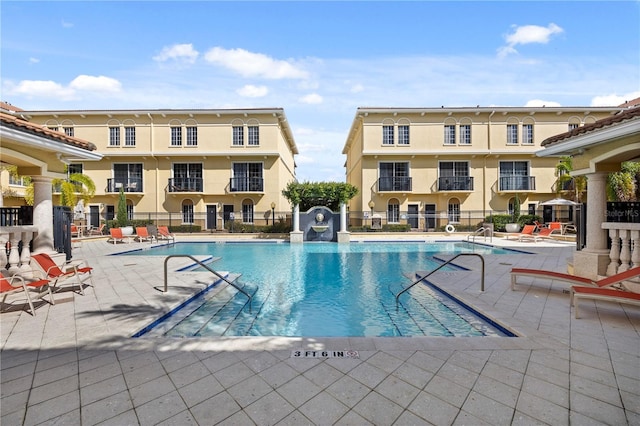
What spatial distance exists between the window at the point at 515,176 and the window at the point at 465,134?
10.9 feet

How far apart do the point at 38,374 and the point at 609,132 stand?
8.89 m

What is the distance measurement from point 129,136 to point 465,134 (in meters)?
27.0

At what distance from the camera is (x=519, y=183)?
24984mm

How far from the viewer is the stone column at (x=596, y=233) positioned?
253 inches

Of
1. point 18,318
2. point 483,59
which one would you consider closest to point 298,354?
point 18,318

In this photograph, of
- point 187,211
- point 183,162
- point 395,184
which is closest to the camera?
point 395,184

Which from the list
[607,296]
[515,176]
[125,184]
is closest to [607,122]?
[607,296]

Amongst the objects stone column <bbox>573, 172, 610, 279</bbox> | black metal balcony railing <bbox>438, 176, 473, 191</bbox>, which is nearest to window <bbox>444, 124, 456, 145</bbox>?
black metal balcony railing <bbox>438, 176, 473, 191</bbox>

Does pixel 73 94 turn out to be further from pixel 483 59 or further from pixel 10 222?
pixel 483 59

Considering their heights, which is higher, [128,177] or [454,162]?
[454,162]

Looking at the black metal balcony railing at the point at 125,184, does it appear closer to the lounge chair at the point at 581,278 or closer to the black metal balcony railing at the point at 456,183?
the black metal balcony railing at the point at 456,183

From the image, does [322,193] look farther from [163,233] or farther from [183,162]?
[183,162]

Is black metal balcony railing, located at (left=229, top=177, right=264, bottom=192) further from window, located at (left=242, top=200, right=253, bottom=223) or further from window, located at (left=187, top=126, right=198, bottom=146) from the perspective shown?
window, located at (left=187, top=126, right=198, bottom=146)

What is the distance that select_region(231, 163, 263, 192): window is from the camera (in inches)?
996
